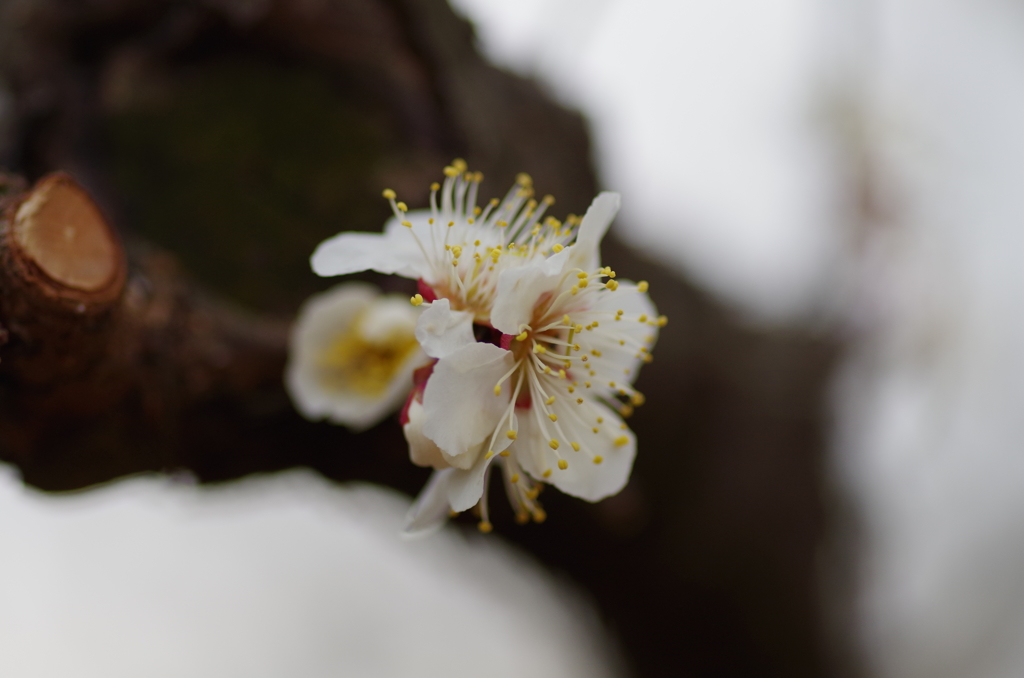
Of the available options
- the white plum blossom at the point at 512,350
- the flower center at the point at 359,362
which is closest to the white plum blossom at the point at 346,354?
the flower center at the point at 359,362

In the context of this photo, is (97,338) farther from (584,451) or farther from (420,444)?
(584,451)

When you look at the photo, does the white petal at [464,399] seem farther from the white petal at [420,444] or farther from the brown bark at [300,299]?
the brown bark at [300,299]

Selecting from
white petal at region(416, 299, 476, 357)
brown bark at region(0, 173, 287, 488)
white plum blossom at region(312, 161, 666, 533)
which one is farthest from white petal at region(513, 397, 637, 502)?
brown bark at region(0, 173, 287, 488)

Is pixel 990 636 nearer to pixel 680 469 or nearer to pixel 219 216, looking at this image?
pixel 680 469

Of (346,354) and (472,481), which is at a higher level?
(472,481)

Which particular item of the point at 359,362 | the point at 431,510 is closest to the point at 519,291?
the point at 431,510

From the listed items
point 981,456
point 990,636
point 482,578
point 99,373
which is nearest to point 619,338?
point 99,373
